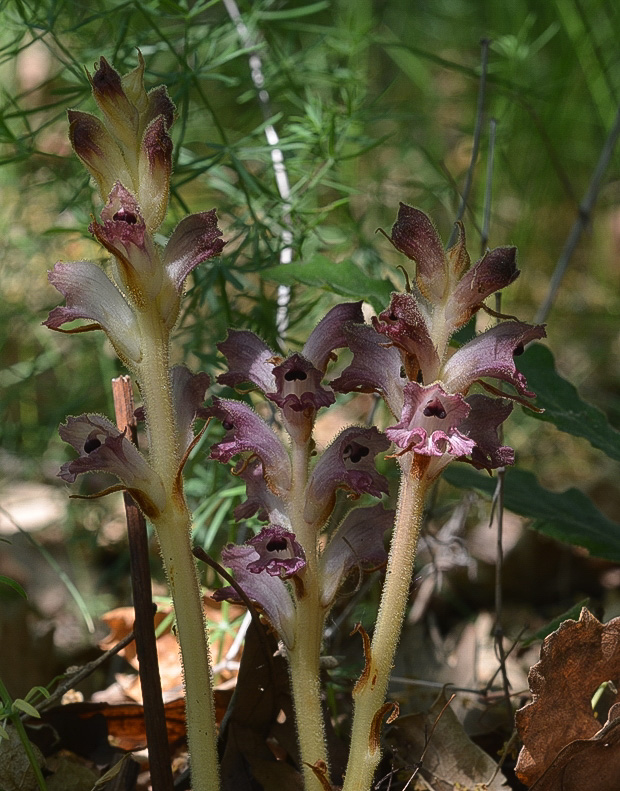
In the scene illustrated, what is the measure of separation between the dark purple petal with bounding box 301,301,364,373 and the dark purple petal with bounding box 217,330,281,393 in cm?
7

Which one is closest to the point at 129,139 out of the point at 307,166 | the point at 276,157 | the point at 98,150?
the point at 98,150

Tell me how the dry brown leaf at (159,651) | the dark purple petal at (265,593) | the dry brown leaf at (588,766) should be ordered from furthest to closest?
the dry brown leaf at (159,651), the dry brown leaf at (588,766), the dark purple petal at (265,593)

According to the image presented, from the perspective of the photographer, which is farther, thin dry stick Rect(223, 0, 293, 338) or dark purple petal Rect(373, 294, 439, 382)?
thin dry stick Rect(223, 0, 293, 338)

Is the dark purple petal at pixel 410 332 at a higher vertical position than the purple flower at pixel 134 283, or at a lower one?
lower

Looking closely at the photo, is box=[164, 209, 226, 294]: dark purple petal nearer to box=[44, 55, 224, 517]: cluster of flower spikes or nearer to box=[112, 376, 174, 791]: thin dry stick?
box=[44, 55, 224, 517]: cluster of flower spikes

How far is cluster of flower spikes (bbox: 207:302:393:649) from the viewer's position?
1.45 metres

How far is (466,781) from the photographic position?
72.9 inches

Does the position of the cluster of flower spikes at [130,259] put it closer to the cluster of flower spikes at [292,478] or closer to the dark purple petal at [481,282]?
the cluster of flower spikes at [292,478]

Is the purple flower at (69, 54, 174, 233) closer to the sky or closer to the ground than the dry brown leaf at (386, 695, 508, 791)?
closer to the sky

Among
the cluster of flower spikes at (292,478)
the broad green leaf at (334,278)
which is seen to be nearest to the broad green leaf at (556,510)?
the broad green leaf at (334,278)

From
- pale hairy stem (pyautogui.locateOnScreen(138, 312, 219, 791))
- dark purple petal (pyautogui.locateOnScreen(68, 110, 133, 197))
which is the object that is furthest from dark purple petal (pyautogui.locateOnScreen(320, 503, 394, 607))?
dark purple petal (pyautogui.locateOnScreen(68, 110, 133, 197))

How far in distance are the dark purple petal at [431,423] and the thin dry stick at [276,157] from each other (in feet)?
4.07

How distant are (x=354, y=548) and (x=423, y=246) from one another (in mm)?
536

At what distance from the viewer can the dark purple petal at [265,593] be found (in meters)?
1.54
